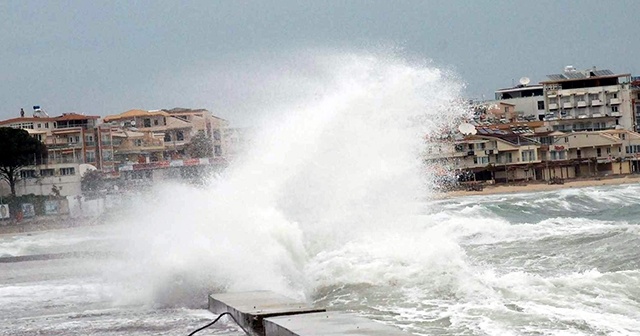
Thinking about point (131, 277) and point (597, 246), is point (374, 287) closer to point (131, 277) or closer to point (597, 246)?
point (131, 277)


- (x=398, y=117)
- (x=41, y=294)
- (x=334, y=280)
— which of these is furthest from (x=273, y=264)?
(x=398, y=117)

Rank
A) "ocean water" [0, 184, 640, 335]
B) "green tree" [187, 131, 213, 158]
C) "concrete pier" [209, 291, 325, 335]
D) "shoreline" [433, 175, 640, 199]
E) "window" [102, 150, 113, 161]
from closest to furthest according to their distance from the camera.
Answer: "concrete pier" [209, 291, 325, 335]
"ocean water" [0, 184, 640, 335]
"shoreline" [433, 175, 640, 199]
"green tree" [187, 131, 213, 158]
"window" [102, 150, 113, 161]

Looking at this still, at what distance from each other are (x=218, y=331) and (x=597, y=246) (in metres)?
11.7

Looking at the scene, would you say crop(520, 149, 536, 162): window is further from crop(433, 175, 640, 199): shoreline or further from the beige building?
the beige building

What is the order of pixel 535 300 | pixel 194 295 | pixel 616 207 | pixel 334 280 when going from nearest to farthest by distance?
pixel 535 300 < pixel 194 295 < pixel 334 280 < pixel 616 207

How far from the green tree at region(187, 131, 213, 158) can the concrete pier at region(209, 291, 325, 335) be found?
58763 millimetres

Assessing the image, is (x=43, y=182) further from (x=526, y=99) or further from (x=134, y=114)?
(x=526, y=99)

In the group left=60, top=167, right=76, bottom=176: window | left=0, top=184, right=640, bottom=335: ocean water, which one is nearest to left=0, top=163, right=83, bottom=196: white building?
left=60, top=167, right=76, bottom=176: window

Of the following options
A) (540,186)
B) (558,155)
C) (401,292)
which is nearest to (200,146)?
(540,186)

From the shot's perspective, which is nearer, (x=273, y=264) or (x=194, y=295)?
(x=194, y=295)

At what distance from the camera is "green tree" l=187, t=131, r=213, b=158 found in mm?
72750

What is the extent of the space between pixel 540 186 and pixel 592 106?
21.2m

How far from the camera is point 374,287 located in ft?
45.5

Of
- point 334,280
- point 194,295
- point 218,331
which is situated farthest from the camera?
point 334,280
